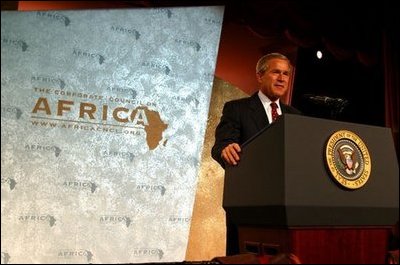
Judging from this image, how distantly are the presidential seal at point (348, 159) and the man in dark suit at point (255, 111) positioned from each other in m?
0.55

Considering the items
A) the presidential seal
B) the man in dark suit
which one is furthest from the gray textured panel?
the presidential seal

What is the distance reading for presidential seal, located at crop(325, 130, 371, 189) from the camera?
1.28 meters

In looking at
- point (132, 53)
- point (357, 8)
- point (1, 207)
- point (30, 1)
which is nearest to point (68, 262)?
point (1, 207)

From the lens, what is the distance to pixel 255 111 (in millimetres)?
1903

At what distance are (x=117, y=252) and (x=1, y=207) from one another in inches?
35.1

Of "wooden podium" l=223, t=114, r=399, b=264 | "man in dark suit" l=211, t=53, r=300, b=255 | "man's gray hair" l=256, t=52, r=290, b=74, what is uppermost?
"man's gray hair" l=256, t=52, r=290, b=74

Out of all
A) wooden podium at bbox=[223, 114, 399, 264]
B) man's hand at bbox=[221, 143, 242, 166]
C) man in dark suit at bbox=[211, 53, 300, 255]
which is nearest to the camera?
wooden podium at bbox=[223, 114, 399, 264]

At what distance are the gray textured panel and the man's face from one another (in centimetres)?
151

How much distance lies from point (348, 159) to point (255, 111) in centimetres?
65

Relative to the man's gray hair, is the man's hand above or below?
below

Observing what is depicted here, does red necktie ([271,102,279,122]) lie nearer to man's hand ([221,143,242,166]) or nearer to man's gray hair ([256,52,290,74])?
man's gray hair ([256,52,290,74])

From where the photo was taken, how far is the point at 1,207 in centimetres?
290

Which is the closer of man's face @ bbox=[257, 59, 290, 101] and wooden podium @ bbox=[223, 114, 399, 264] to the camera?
wooden podium @ bbox=[223, 114, 399, 264]

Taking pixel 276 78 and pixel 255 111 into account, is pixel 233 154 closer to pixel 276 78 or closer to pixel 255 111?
pixel 255 111
